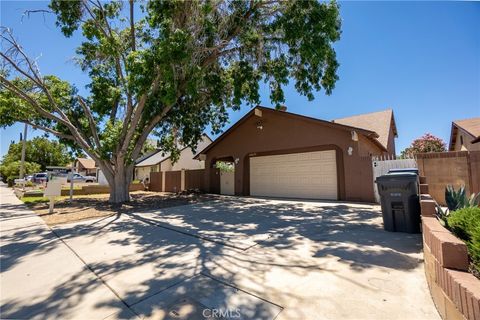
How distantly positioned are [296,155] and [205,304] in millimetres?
12414

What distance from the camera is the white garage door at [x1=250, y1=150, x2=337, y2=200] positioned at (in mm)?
13180

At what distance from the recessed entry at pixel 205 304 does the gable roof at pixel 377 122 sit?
14993 mm

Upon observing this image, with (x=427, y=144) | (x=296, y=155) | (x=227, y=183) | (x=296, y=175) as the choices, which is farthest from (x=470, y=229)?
(x=427, y=144)

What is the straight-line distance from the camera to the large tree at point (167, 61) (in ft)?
31.3

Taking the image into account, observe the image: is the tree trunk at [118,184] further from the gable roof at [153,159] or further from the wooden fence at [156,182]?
the gable roof at [153,159]

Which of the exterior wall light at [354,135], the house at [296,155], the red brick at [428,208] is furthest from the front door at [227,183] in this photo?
the red brick at [428,208]

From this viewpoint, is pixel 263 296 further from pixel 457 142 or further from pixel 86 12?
pixel 457 142

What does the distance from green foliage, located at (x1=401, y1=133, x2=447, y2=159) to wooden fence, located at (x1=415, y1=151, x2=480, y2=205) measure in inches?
589

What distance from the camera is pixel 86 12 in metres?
11.6

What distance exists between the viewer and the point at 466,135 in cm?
1839

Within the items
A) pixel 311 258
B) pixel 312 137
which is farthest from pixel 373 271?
pixel 312 137

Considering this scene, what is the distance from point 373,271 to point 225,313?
7.67 feet

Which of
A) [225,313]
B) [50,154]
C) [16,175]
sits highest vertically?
[50,154]

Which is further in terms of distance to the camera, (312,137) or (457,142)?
(457,142)
